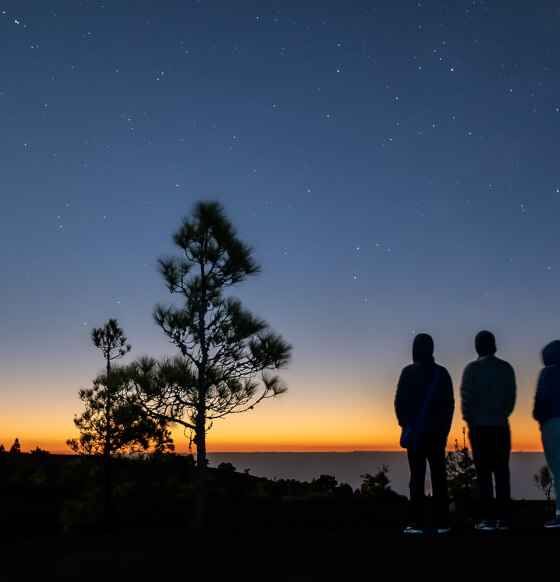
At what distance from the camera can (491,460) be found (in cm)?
693

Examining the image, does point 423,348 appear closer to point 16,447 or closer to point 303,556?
point 303,556

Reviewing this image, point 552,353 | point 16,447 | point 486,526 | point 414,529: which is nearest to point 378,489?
point 486,526

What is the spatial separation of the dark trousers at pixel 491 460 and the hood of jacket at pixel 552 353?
872 millimetres

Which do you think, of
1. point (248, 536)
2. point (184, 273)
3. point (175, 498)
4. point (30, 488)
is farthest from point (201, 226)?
point (30, 488)

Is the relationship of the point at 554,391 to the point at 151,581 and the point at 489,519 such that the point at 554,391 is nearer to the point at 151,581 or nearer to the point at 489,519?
the point at 489,519

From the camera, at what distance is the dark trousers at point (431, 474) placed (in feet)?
22.5

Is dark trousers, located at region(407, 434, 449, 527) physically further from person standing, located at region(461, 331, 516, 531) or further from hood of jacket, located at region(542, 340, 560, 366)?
hood of jacket, located at region(542, 340, 560, 366)

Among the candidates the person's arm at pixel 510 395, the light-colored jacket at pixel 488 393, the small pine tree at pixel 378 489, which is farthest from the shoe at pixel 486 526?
the small pine tree at pixel 378 489

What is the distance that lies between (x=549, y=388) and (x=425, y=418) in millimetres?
1391

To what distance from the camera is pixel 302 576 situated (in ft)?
17.0

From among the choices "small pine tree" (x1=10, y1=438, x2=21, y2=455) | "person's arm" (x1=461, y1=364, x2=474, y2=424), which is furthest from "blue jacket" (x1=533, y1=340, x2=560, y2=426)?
"small pine tree" (x1=10, y1=438, x2=21, y2=455)

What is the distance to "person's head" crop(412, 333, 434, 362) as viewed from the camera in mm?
7078

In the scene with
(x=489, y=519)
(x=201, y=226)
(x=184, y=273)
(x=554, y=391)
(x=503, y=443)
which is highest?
(x=201, y=226)

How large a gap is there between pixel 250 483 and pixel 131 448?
496 inches
